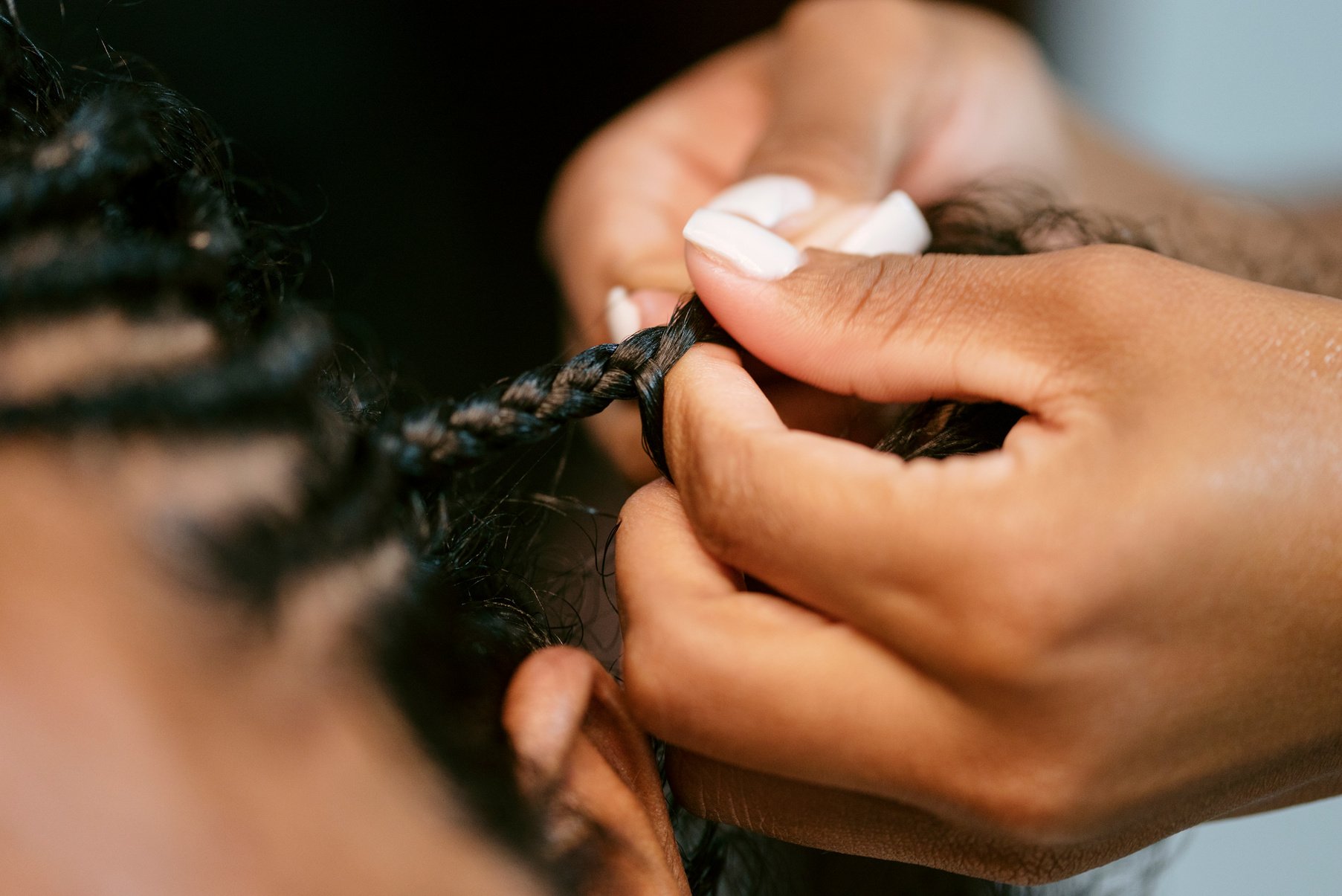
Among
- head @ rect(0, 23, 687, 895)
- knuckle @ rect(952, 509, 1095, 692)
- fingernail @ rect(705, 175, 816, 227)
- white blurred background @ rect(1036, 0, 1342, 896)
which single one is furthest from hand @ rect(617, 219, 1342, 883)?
white blurred background @ rect(1036, 0, 1342, 896)

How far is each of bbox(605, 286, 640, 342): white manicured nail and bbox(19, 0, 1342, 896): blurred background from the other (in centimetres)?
53

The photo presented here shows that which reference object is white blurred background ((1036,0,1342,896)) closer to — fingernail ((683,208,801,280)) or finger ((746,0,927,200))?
finger ((746,0,927,200))

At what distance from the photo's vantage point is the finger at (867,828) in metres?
0.46

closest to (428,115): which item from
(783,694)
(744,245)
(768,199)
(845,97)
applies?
(845,97)

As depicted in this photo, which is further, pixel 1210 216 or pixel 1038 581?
pixel 1210 216

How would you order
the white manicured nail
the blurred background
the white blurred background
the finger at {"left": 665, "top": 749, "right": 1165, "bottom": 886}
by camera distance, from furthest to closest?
the white blurred background → the blurred background → the white manicured nail → the finger at {"left": 665, "top": 749, "right": 1165, "bottom": 886}

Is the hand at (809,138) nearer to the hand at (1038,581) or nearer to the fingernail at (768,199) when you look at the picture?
the fingernail at (768,199)

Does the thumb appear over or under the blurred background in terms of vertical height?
over

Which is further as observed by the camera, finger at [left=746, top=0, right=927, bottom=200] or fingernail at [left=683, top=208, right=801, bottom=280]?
finger at [left=746, top=0, right=927, bottom=200]

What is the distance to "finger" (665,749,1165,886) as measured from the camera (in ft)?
1.51

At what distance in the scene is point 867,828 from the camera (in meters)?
0.48

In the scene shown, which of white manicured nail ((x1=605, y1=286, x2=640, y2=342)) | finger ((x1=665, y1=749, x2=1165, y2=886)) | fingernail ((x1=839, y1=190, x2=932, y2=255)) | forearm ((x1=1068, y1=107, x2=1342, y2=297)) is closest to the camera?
finger ((x1=665, y1=749, x2=1165, y2=886))

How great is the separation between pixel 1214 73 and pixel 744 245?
6.12 feet

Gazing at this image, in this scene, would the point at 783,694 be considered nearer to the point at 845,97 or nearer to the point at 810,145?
the point at 810,145
